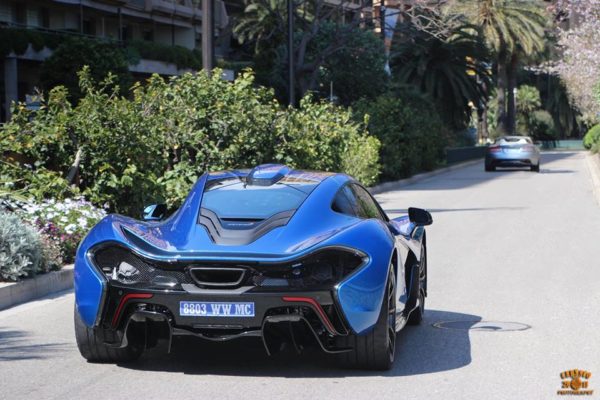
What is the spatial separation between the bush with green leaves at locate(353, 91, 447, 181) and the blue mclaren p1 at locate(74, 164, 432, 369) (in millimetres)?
27296

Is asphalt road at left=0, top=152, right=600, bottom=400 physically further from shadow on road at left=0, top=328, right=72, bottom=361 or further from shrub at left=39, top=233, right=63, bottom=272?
shrub at left=39, top=233, right=63, bottom=272

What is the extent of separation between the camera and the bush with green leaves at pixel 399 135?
128 feet

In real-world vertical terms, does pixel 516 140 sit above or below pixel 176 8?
below

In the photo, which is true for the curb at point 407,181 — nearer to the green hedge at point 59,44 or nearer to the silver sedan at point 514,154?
the silver sedan at point 514,154

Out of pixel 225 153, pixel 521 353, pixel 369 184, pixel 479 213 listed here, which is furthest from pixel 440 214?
pixel 521 353

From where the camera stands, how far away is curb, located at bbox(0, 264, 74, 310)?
11375 millimetres

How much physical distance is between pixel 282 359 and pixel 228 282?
1120 millimetres

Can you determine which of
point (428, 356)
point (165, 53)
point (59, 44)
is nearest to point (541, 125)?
point (165, 53)

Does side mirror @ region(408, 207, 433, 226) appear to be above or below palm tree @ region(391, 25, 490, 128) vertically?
below

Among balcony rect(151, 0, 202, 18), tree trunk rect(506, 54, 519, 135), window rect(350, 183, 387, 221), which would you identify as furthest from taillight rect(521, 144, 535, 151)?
window rect(350, 183, 387, 221)

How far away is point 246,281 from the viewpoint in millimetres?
7539

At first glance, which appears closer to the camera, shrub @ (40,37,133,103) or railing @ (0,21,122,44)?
shrub @ (40,37,133,103)

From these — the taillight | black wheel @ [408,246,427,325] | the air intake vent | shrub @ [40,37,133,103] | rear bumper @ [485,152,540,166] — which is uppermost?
shrub @ [40,37,133,103]

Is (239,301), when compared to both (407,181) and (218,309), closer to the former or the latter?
(218,309)
